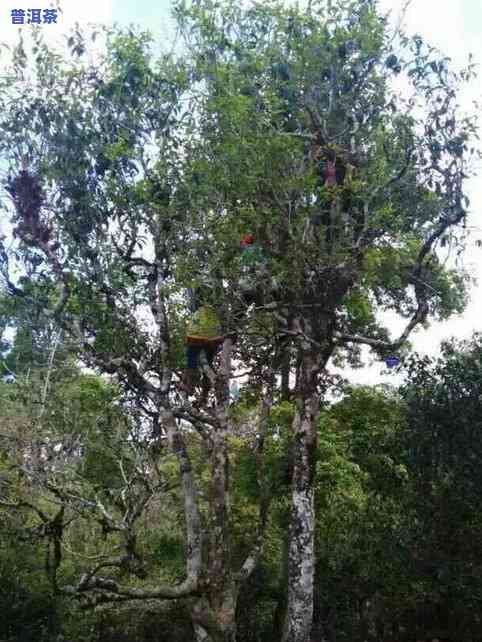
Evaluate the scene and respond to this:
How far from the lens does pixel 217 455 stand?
385 inches

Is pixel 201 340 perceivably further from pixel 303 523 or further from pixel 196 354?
pixel 303 523

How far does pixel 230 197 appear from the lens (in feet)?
31.7

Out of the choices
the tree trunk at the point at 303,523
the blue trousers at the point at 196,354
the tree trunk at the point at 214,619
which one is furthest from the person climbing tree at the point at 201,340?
the tree trunk at the point at 214,619

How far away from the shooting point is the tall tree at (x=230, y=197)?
30.9ft

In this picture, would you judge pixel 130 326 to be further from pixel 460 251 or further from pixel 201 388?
pixel 460 251

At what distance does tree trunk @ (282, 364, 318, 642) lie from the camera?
9250 mm

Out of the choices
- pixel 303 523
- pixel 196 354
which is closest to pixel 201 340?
pixel 196 354

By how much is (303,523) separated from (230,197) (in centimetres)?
484

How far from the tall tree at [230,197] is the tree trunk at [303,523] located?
0.10 ft

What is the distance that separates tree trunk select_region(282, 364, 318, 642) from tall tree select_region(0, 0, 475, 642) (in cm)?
3

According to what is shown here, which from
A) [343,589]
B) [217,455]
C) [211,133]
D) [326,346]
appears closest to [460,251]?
[326,346]

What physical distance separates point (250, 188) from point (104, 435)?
783 cm

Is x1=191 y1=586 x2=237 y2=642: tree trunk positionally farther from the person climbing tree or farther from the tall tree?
the person climbing tree

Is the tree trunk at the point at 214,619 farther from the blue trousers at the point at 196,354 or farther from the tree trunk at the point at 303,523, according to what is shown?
the blue trousers at the point at 196,354
